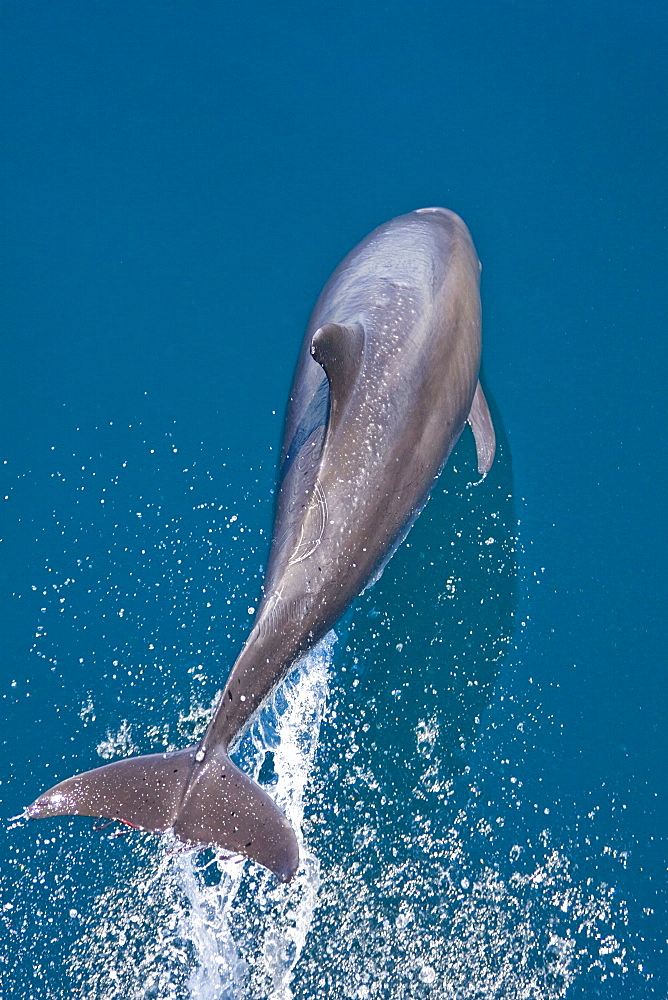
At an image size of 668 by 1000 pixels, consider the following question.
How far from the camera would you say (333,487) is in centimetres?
573

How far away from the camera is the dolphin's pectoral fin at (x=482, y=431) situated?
7621mm

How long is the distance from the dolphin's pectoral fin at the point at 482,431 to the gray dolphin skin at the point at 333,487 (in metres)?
0.02

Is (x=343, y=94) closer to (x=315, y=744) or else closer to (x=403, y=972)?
(x=315, y=744)

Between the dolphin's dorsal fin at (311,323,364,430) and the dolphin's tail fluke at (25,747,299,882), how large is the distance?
233 centimetres

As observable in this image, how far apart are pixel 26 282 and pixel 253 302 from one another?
2.33 meters

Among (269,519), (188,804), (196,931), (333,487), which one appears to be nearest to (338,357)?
(333,487)

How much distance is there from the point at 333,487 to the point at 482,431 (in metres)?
2.35

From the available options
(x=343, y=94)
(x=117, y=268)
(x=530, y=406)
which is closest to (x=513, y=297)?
(x=530, y=406)

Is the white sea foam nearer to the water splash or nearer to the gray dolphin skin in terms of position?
the water splash

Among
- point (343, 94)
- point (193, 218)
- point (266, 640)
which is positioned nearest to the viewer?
point (266, 640)

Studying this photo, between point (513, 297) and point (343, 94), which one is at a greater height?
point (343, 94)

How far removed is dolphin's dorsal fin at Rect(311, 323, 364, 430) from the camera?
→ 5.49 metres

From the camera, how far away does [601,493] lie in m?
8.07

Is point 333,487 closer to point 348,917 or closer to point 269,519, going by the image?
point 269,519
